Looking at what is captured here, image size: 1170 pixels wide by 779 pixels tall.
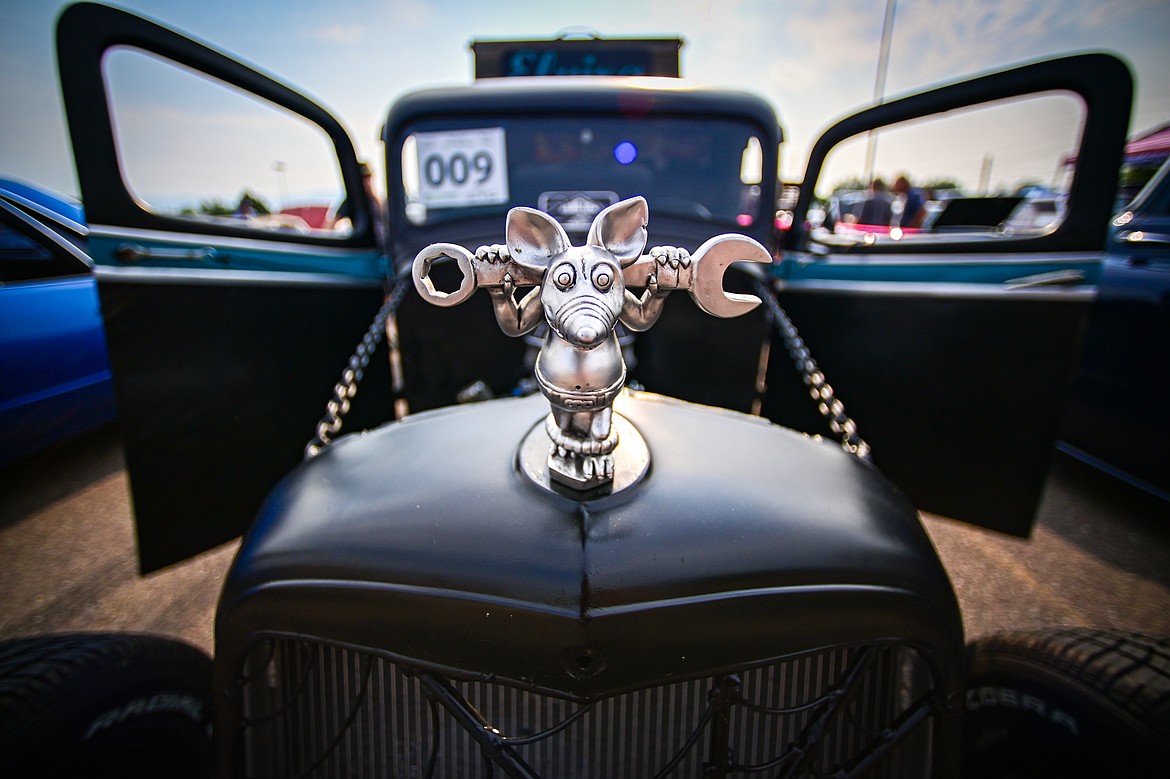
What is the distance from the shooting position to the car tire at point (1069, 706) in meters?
0.93

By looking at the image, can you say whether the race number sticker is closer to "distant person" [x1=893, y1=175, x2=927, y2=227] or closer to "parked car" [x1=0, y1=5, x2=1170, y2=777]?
"parked car" [x1=0, y1=5, x2=1170, y2=777]

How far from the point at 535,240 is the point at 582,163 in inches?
55.7

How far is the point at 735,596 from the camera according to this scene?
2.53 ft

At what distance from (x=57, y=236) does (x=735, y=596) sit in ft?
12.7

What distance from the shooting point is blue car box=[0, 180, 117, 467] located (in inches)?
104

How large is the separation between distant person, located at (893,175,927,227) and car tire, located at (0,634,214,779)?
991cm

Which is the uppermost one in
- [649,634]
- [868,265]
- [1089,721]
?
[868,265]

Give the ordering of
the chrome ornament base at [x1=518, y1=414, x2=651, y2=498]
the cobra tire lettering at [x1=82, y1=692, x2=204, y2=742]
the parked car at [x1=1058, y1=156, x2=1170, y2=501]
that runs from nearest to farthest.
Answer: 1. the chrome ornament base at [x1=518, y1=414, x2=651, y2=498]
2. the cobra tire lettering at [x1=82, y1=692, x2=204, y2=742]
3. the parked car at [x1=1058, y1=156, x2=1170, y2=501]

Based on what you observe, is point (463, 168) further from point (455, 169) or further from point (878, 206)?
point (878, 206)

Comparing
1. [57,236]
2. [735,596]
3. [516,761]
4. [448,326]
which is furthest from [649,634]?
[57,236]

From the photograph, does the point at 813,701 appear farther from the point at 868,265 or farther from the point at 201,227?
the point at 201,227

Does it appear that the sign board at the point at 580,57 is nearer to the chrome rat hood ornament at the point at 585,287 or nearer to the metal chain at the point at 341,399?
the metal chain at the point at 341,399

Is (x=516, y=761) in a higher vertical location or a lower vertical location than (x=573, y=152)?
lower

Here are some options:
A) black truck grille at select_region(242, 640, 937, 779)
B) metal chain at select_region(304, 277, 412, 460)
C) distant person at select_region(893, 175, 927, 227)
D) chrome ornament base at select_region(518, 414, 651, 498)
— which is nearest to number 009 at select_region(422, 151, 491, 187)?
metal chain at select_region(304, 277, 412, 460)
